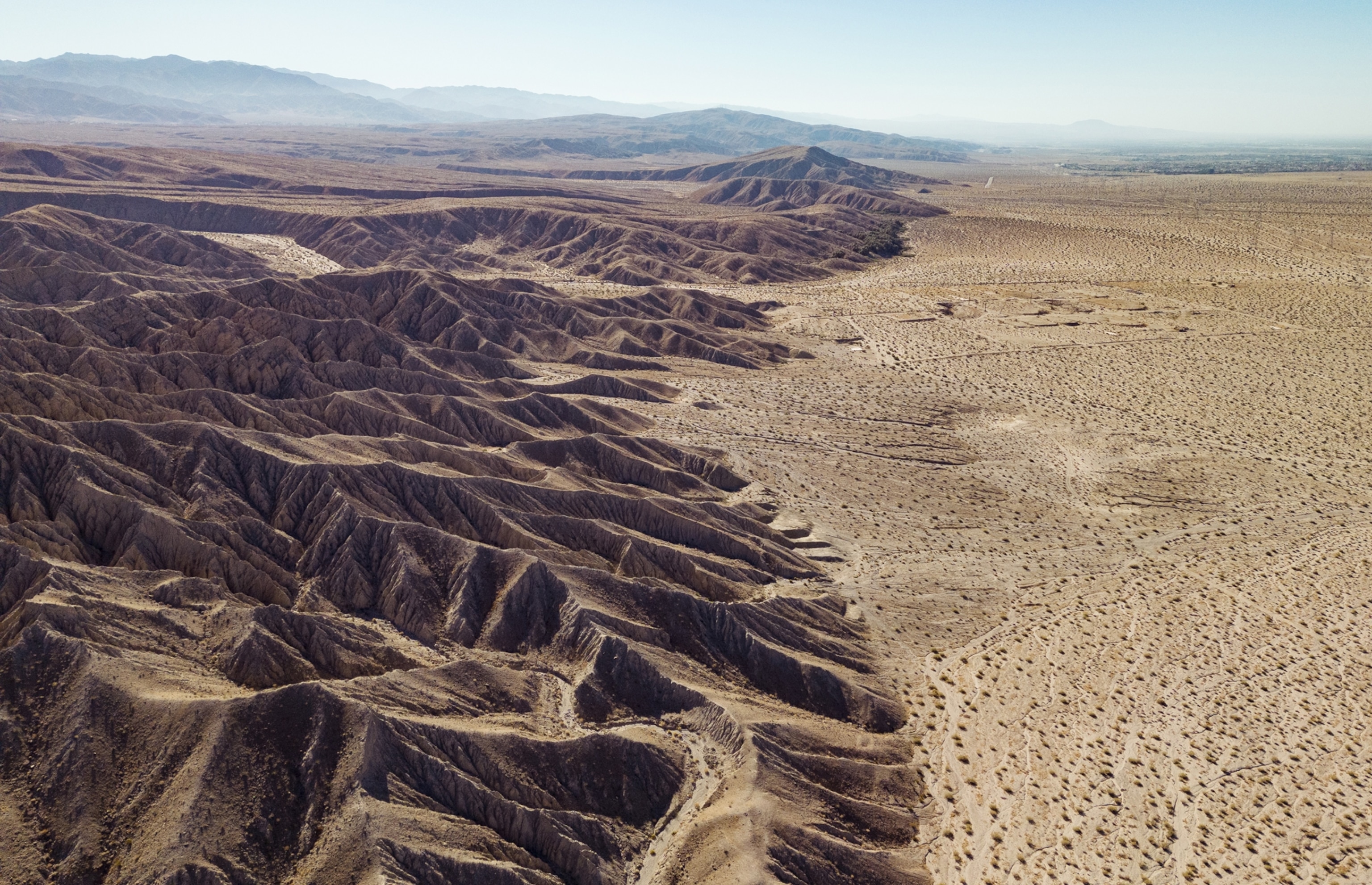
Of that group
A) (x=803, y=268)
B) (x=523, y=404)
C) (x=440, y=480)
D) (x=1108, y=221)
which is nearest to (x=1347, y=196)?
(x=1108, y=221)

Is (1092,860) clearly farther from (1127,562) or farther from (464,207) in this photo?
(464,207)

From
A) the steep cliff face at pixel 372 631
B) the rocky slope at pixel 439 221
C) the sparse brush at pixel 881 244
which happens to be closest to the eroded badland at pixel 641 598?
the steep cliff face at pixel 372 631

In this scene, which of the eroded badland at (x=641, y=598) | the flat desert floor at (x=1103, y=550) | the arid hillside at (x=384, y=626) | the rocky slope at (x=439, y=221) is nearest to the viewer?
the arid hillside at (x=384, y=626)

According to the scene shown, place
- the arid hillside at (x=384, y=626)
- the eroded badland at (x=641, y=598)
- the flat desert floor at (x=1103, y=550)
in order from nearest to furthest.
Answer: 1. the arid hillside at (x=384, y=626)
2. the eroded badland at (x=641, y=598)
3. the flat desert floor at (x=1103, y=550)

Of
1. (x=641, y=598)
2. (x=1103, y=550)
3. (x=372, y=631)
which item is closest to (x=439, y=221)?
(x=372, y=631)

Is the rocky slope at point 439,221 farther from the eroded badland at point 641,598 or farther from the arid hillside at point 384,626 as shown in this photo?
the arid hillside at point 384,626

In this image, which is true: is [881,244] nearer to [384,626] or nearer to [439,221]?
[439,221]

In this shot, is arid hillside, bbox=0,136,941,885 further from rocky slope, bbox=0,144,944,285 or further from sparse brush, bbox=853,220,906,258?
sparse brush, bbox=853,220,906,258

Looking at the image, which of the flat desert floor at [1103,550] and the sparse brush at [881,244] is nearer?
the flat desert floor at [1103,550]
